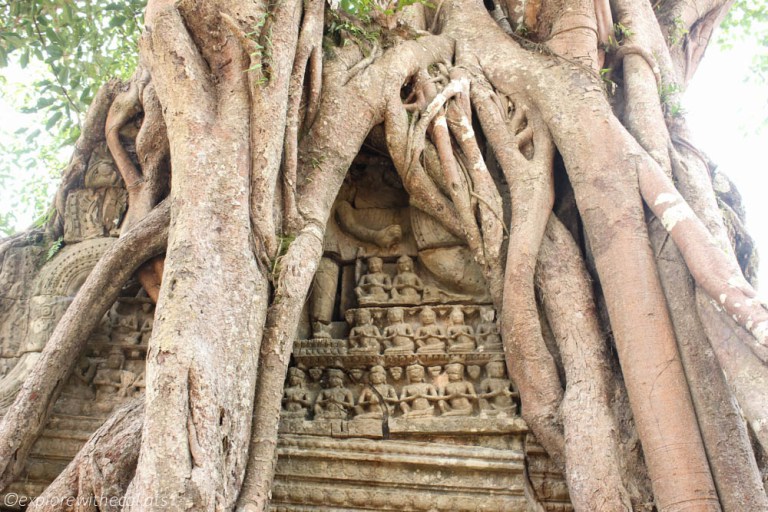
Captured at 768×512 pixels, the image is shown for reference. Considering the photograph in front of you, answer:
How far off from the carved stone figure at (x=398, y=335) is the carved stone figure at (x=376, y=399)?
199 mm

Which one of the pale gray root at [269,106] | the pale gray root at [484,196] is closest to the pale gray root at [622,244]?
the pale gray root at [484,196]

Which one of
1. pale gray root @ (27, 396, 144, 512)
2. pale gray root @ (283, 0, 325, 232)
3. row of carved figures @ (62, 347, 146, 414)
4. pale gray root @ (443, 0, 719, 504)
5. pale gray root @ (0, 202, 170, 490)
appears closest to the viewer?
pale gray root @ (27, 396, 144, 512)

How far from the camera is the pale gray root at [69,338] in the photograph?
3.52 m

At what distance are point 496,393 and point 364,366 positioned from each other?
2.47 feet

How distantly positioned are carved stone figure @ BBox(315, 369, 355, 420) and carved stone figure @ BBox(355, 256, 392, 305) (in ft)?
1.95

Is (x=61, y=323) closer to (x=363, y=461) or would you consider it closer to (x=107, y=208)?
(x=107, y=208)

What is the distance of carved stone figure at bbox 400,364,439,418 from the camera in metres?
3.82

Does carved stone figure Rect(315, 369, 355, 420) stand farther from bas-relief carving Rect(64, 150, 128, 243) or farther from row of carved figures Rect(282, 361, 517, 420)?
bas-relief carving Rect(64, 150, 128, 243)

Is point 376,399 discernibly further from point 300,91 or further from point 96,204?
point 96,204

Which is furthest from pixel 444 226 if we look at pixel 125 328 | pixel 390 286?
pixel 125 328

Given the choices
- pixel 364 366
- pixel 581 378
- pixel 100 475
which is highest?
pixel 364 366

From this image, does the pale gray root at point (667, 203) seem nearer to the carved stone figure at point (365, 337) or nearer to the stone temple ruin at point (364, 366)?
the stone temple ruin at point (364, 366)

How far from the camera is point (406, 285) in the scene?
14.5ft

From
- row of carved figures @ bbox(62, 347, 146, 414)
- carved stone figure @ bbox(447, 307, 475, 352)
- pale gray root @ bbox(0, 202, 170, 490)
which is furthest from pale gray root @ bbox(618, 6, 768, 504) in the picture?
row of carved figures @ bbox(62, 347, 146, 414)
